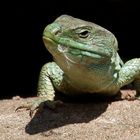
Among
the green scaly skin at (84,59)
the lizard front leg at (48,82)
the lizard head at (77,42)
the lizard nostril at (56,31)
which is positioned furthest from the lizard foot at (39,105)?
the lizard nostril at (56,31)

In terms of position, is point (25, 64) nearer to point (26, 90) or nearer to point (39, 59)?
point (39, 59)

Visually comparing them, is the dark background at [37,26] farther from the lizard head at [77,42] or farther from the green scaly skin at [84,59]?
the lizard head at [77,42]

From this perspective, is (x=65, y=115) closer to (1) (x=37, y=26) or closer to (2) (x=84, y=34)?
(2) (x=84, y=34)

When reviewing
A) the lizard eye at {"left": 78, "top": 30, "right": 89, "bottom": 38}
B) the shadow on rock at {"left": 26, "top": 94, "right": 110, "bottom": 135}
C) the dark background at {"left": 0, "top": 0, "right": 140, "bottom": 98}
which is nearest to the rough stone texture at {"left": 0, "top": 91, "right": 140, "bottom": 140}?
the shadow on rock at {"left": 26, "top": 94, "right": 110, "bottom": 135}

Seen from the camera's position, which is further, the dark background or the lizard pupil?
the dark background

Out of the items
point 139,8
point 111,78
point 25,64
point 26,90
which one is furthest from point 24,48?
point 111,78

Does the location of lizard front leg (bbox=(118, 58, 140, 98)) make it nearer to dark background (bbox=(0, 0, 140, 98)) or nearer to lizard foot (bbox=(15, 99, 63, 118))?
lizard foot (bbox=(15, 99, 63, 118))
